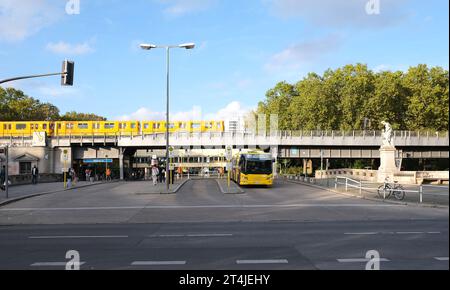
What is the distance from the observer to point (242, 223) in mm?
13305

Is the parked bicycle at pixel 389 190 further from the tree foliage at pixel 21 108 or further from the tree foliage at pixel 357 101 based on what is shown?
the tree foliage at pixel 21 108

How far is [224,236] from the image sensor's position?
34.2 feet

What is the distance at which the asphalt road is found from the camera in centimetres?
714

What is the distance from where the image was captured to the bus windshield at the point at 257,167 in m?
31.8

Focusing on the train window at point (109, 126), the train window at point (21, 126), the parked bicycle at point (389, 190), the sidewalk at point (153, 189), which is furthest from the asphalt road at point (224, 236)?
the train window at point (21, 126)

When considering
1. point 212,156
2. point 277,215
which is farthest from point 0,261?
point 212,156

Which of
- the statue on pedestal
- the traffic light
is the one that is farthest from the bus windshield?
the traffic light

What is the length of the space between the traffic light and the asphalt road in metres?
5.78

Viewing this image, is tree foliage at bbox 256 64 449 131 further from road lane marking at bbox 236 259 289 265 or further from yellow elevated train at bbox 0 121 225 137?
road lane marking at bbox 236 259 289 265

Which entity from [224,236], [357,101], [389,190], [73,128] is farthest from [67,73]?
[357,101]

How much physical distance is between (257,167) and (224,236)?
70.7 ft

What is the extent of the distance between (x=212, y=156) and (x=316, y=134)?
6123 centimetres

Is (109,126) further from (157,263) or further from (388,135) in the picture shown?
(157,263)

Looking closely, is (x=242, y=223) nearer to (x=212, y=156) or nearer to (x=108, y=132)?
(x=108, y=132)
